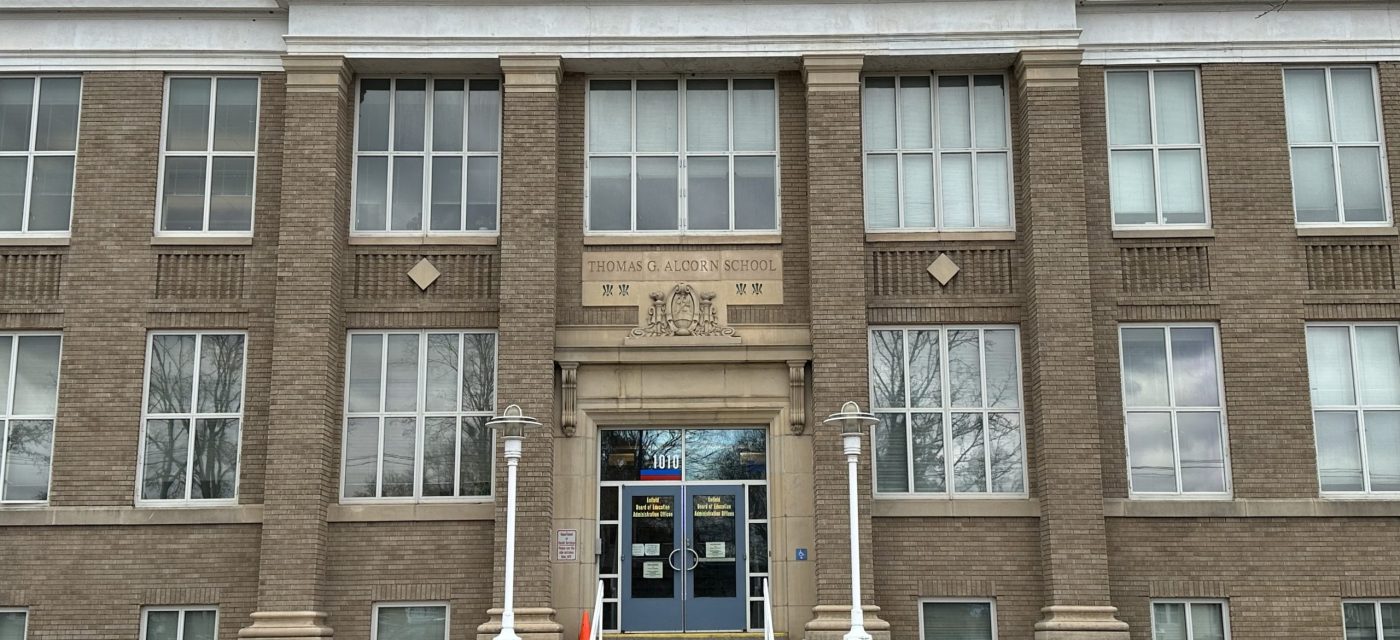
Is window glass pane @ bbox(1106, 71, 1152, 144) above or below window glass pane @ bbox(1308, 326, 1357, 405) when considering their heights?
above

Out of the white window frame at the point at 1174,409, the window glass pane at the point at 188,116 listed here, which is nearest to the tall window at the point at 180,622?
the window glass pane at the point at 188,116

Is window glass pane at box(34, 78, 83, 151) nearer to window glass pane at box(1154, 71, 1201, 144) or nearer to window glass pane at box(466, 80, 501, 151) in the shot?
window glass pane at box(466, 80, 501, 151)

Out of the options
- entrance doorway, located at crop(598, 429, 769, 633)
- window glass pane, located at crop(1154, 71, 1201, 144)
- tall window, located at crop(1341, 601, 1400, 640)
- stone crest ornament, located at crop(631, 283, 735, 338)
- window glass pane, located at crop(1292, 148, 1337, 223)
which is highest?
window glass pane, located at crop(1154, 71, 1201, 144)

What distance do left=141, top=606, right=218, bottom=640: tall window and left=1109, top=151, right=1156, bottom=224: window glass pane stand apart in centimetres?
1384

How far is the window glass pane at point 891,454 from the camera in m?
20.1

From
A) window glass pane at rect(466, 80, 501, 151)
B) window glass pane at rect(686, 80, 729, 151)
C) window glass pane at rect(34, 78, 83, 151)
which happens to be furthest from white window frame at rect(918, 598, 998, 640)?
window glass pane at rect(34, 78, 83, 151)

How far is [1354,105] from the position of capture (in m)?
21.2

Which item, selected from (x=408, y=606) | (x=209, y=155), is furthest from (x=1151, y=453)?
(x=209, y=155)

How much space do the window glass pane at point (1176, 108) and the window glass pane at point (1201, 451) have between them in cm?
406

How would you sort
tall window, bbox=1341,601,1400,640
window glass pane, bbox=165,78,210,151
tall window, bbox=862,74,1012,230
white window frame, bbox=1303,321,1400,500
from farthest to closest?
window glass pane, bbox=165,78,210,151
tall window, bbox=862,74,1012,230
white window frame, bbox=1303,321,1400,500
tall window, bbox=1341,601,1400,640

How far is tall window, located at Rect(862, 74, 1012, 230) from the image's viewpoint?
68.7 feet

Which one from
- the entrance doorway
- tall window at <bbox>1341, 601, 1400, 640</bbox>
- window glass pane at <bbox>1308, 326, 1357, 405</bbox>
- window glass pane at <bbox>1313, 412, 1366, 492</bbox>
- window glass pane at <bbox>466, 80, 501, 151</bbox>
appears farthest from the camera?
window glass pane at <bbox>466, 80, 501, 151</bbox>

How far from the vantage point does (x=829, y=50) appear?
812 inches

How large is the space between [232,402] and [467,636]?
15.5 ft
